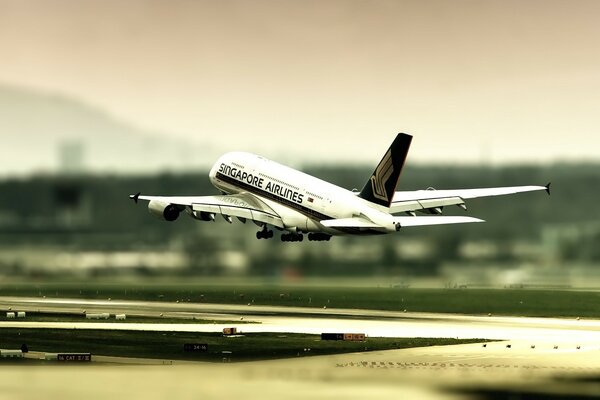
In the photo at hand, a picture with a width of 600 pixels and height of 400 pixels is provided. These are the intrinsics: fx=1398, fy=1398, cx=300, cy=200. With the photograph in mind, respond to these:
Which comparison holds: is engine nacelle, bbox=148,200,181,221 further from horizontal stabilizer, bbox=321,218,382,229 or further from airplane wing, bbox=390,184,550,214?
airplane wing, bbox=390,184,550,214

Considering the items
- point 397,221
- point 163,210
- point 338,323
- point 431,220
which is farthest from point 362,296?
point 338,323

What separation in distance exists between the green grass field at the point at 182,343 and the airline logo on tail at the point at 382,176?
74.5ft

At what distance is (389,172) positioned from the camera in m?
102

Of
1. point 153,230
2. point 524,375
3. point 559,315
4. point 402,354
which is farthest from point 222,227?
point 524,375

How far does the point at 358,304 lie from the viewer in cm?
10838

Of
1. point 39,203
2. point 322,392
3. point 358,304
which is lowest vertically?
point 322,392

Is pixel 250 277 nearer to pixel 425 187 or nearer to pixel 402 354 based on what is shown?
pixel 425 187

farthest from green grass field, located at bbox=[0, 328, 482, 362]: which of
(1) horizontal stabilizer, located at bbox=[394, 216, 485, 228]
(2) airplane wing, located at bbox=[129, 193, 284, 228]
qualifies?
(2) airplane wing, located at bbox=[129, 193, 284, 228]

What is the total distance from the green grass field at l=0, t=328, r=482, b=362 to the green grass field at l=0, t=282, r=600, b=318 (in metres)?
24.8

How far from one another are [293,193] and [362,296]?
10.4 meters

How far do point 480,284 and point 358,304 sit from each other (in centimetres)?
954

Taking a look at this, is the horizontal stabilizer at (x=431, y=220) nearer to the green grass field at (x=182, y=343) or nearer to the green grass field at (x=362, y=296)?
the green grass field at (x=362, y=296)

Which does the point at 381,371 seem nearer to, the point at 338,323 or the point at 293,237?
the point at 338,323

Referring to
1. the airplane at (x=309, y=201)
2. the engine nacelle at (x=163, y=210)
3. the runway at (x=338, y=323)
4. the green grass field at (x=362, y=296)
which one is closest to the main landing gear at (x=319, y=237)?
the airplane at (x=309, y=201)
